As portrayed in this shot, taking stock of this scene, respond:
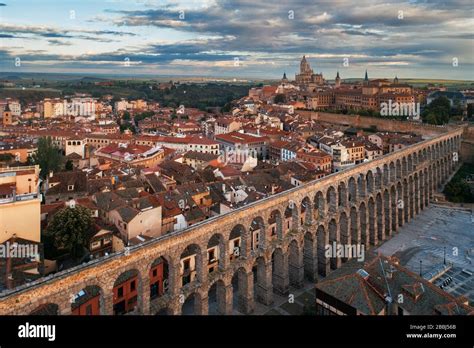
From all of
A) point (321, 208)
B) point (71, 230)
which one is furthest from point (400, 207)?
point (71, 230)

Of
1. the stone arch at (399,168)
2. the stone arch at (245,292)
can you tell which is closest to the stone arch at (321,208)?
the stone arch at (245,292)

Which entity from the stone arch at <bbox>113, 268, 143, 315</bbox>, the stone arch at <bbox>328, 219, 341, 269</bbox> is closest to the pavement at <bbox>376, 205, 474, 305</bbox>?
the stone arch at <bbox>328, 219, 341, 269</bbox>

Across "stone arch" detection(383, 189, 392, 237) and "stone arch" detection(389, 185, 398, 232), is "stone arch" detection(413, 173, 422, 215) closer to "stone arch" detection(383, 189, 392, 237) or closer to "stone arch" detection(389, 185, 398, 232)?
"stone arch" detection(389, 185, 398, 232)

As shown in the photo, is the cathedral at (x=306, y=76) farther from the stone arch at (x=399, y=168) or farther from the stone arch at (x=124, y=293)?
the stone arch at (x=124, y=293)

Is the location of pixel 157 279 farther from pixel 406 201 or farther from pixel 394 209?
pixel 406 201

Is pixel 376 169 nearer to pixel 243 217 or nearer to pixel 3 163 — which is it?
pixel 243 217

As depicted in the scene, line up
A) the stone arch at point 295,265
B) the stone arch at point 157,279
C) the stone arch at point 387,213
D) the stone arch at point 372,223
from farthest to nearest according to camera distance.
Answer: the stone arch at point 387,213 < the stone arch at point 372,223 < the stone arch at point 295,265 < the stone arch at point 157,279
